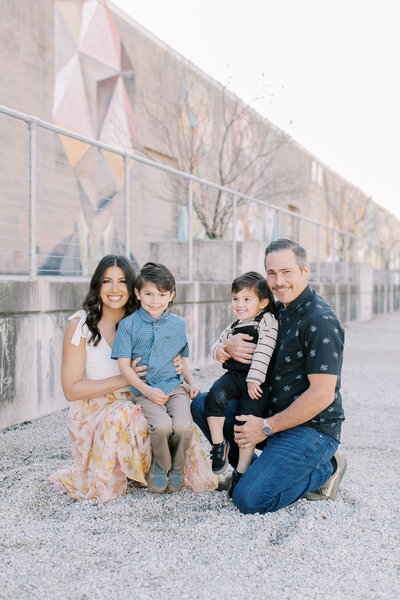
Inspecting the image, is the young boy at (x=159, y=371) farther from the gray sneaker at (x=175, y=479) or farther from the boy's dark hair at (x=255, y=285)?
the boy's dark hair at (x=255, y=285)

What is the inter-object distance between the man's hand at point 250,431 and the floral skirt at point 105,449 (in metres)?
0.45

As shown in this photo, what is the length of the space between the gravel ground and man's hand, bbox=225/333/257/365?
27.0 inches

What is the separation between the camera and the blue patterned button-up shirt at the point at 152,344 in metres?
2.91

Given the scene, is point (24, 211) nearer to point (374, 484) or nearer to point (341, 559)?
point (374, 484)

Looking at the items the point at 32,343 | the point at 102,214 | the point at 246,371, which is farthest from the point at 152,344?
the point at 102,214

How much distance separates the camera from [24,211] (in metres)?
7.37

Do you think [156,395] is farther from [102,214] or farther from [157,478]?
[102,214]

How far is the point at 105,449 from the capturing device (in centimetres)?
283

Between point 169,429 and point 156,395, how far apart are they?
0.57 feet

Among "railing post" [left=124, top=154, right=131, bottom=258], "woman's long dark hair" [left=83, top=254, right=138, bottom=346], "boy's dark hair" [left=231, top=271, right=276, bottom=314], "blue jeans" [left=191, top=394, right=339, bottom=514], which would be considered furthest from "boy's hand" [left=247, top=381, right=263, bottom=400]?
"railing post" [left=124, top=154, right=131, bottom=258]

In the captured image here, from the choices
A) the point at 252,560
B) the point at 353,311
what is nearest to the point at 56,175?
the point at 252,560

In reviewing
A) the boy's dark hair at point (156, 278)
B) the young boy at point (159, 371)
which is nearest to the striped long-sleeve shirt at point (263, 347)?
the young boy at point (159, 371)

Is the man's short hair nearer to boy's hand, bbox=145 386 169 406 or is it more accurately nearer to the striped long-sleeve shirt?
the striped long-sleeve shirt

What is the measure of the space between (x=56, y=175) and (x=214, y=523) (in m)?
6.55
